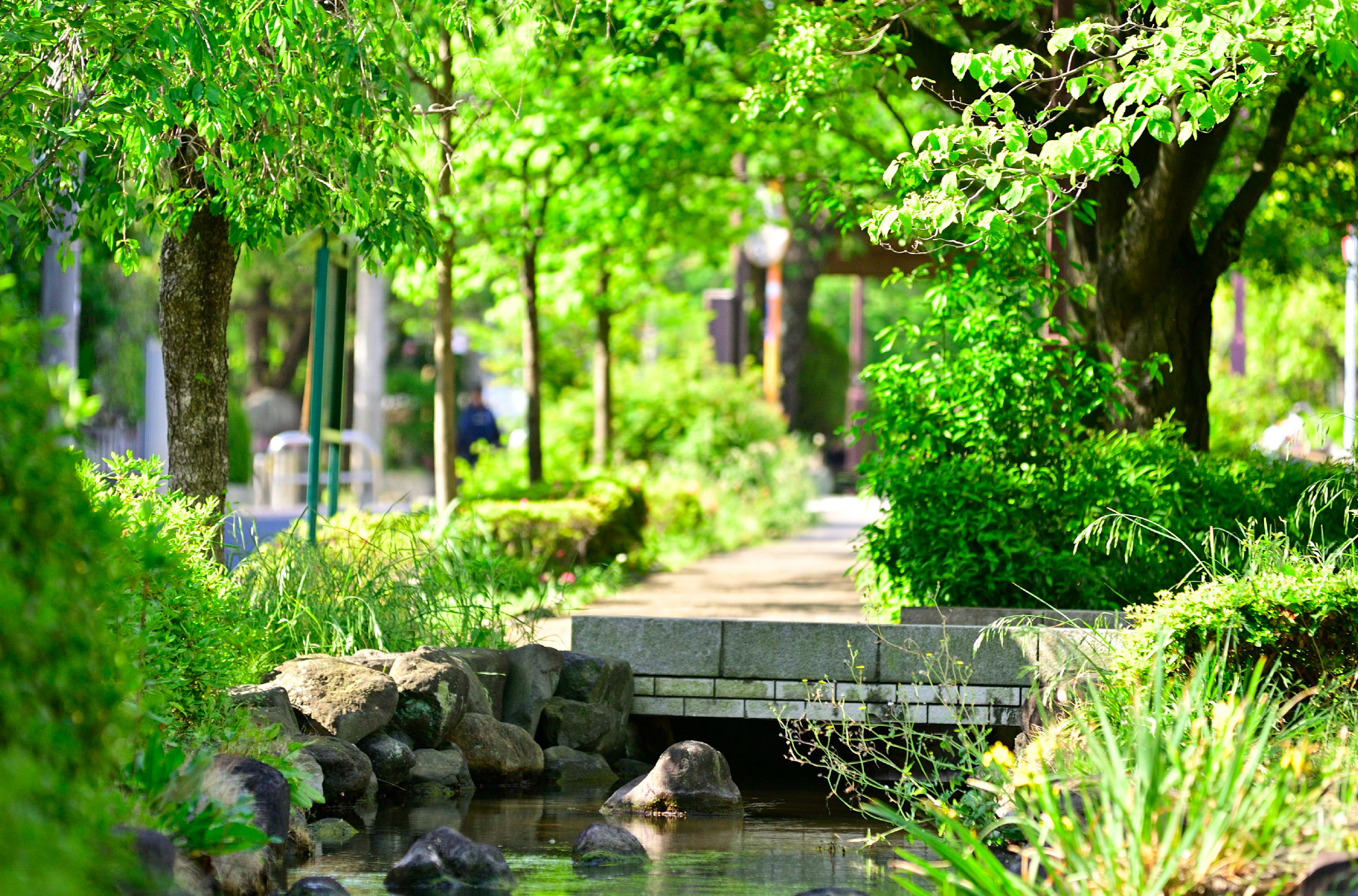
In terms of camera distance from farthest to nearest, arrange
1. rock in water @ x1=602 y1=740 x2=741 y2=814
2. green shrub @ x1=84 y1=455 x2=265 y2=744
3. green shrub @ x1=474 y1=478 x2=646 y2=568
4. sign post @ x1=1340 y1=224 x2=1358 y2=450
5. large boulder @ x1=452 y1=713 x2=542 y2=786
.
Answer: sign post @ x1=1340 y1=224 x2=1358 y2=450, green shrub @ x1=474 y1=478 x2=646 y2=568, large boulder @ x1=452 y1=713 x2=542 y2=786, rock in water @ x1=602 y1=740 x2=741 y2=814, green shrub @ x1=84 y1=455 x2=265 y2=744

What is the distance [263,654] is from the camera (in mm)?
6695

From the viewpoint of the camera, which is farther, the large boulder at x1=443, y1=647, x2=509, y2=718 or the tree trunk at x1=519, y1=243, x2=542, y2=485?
the tree trunk at x1=519, y1=243, x2=542, y2=485

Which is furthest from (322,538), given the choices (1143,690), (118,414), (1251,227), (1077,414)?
(118,414)

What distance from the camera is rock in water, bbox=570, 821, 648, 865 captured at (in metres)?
5.73

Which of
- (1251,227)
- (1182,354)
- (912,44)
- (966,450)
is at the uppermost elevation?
(912,44)

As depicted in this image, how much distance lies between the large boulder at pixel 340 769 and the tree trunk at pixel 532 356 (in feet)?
24.5

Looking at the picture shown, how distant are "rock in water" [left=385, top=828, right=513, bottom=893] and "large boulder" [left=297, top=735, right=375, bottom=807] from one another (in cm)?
115

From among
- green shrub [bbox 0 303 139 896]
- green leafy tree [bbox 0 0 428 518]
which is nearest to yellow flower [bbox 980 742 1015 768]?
green shrub [bbox 0 303 139 896]

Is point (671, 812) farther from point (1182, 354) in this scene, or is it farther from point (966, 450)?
point (1182, 354)

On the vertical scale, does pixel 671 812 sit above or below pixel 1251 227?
below

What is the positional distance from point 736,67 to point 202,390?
6.79 meters

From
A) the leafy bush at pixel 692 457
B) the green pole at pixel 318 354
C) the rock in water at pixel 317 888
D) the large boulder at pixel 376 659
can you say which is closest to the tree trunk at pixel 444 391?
the green pole at pixel 318 354

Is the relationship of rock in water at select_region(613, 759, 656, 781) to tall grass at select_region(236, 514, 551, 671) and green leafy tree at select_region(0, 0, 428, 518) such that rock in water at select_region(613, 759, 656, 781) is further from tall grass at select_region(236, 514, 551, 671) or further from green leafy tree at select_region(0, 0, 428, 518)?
green leafy tree at select_region(0, 0, 428, 518)

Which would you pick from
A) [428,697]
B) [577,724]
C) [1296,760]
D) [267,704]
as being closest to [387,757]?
[428,697]
